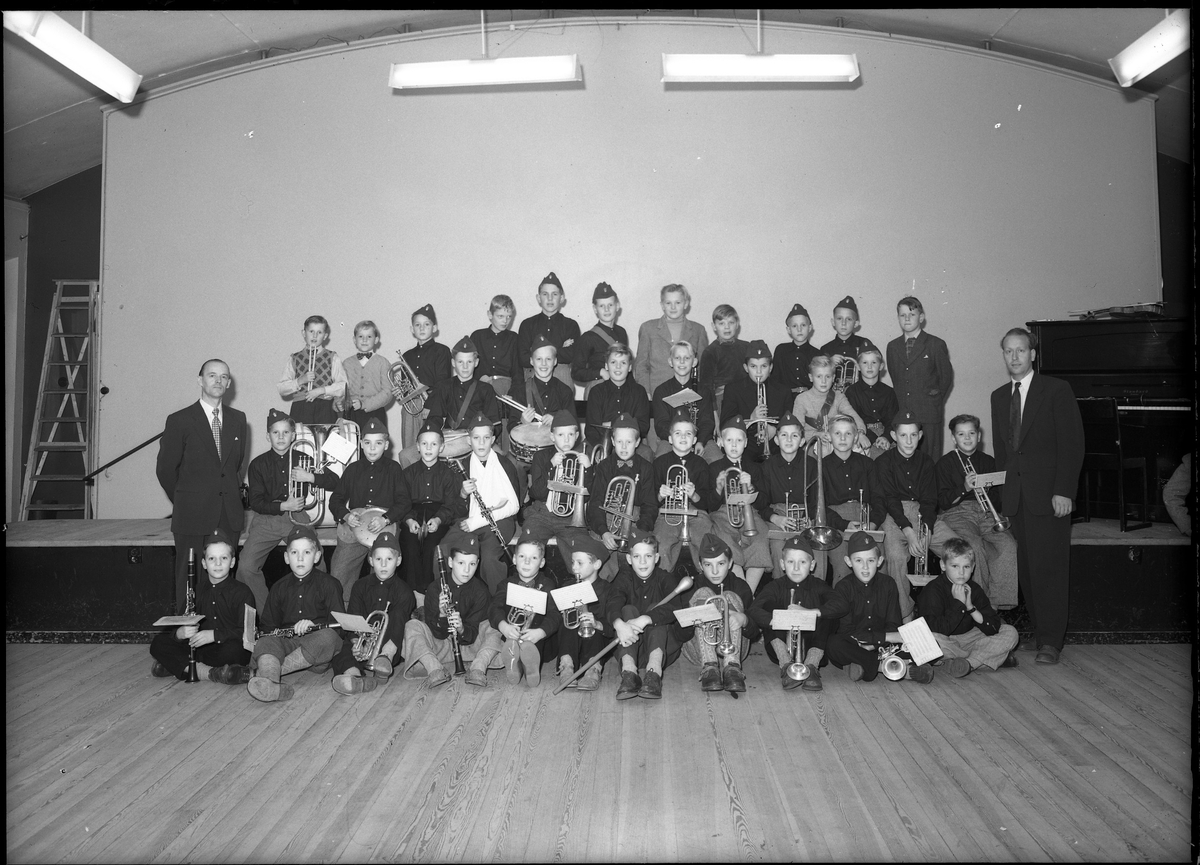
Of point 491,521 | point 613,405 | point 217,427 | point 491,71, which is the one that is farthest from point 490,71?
point 491,521

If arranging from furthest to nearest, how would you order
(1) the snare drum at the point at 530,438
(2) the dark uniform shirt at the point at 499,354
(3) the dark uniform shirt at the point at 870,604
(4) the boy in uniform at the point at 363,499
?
(2) the dark uniform shirt at the point at 499,354
(1) the snare drum at the point at 530,438
(4) the boy in uniform at the point at 363,499
(3) the dark uniform shirt at the point at 870,604

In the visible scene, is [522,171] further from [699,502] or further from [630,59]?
[699,502]

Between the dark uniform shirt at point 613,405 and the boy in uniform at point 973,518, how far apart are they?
216 cm

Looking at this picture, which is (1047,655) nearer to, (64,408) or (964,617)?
(964,617)

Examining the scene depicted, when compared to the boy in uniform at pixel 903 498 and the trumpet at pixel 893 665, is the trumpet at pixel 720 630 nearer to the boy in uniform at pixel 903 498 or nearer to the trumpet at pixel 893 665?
the trumpet at pixel 893 665

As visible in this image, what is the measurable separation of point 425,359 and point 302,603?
101 inches

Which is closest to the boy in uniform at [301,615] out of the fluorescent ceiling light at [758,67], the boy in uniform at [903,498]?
the boy in uniform at [903,498]

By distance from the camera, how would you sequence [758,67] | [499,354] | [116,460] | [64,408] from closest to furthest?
[758,67]
[499,354]
[116,460]
[64,408]

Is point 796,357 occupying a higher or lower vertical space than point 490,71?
lower

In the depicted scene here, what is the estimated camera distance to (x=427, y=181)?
381 inches

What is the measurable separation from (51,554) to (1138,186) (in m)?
10.1

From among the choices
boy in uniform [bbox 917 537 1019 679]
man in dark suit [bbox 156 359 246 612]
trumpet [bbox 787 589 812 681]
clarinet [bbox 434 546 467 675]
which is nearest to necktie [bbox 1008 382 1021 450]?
boy in uniform [bbox 917 537 1019 679]

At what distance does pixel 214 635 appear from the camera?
241 inches

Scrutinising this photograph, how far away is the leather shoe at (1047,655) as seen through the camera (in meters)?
6.29
